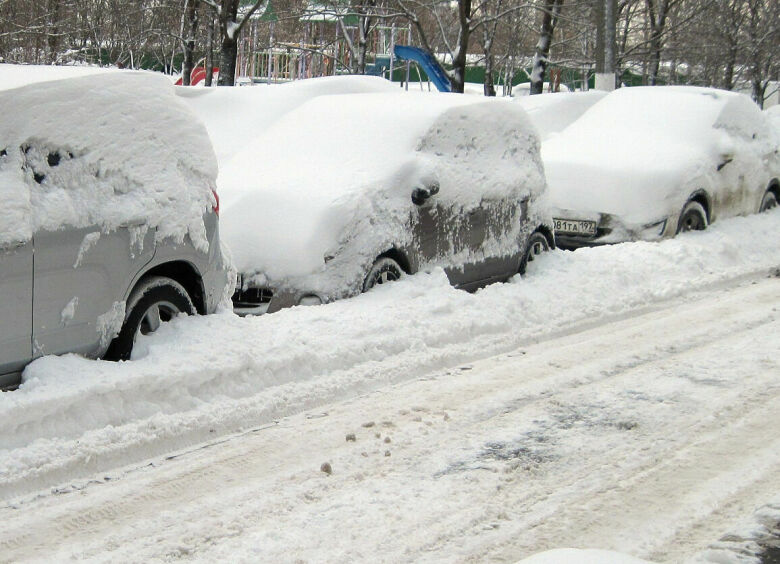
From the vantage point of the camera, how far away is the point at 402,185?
836cm

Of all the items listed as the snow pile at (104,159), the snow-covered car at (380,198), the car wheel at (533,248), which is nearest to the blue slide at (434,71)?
the car wheel at (533,248)

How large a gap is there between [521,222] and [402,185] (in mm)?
1810

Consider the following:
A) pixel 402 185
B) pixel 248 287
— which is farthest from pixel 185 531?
pixel 402 185

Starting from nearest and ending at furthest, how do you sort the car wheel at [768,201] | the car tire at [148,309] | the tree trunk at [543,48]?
the car tire at [148,309]
the car wheel at [768,201]
the tree trunk at [543,48]

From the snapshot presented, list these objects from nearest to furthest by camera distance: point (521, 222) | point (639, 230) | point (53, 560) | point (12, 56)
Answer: point (53, 560) < point (521, 222) < point (639, 230) < point (12, 56)

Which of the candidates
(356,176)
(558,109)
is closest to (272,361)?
(356,176)

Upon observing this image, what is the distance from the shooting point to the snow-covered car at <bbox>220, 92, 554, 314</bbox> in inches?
306

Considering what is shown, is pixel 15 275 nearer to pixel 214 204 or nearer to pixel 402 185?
pixel 214 204

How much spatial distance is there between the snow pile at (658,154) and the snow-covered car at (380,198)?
5.64 feet

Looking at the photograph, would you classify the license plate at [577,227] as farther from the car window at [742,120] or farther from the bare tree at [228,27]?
the bare tree at [228,27]

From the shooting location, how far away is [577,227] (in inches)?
461

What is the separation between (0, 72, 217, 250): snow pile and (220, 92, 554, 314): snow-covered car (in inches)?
49.3

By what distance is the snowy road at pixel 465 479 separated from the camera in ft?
13.5

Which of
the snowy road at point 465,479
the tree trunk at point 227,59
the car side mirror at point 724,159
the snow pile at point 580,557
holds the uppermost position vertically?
the tree trunk at point 227,59
